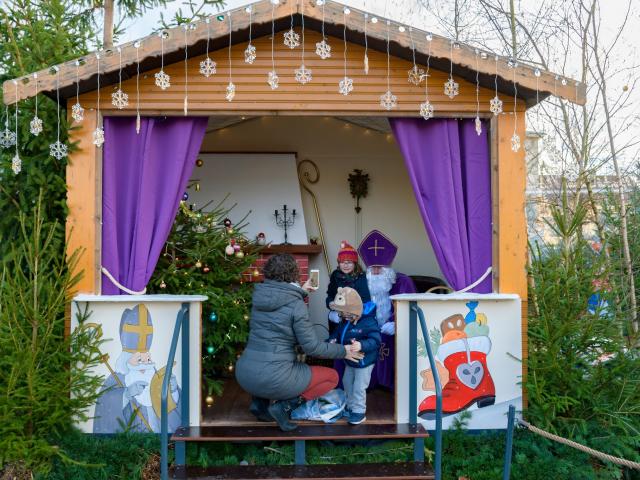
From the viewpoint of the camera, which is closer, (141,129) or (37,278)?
(37,278)

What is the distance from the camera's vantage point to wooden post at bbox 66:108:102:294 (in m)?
4.67

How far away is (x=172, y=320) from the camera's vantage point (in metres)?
4.61

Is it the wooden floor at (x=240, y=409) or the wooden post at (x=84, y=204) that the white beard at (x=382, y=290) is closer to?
the wooden floor at (x=240, y=409)

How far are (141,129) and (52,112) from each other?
0.88 meters

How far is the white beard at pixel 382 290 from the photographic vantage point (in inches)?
218

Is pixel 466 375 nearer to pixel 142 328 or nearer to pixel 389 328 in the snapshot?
pixel 389 328

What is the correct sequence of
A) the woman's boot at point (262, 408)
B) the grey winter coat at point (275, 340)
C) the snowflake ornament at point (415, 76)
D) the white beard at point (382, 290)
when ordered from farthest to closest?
the white beard at point (382, 290), the snowflake ornament at point (415, 76), the woman's boot at point (262, 408), the grey winter coat at point (275, 340)

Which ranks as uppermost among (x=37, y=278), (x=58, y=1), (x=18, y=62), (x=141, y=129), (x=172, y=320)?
→ (x=58, y=1)

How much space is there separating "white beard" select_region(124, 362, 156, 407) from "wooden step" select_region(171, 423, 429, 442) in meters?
0.42

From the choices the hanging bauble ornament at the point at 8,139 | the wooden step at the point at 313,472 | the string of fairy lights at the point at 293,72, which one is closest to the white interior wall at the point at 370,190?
the string of fairy lights at the point at 293,72

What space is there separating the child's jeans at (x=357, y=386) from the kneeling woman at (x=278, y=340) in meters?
0.36

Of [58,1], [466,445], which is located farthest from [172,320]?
[58,1]

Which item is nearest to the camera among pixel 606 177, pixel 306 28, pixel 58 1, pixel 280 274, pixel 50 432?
pixel 280 274

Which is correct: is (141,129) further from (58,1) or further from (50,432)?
(50,432)
